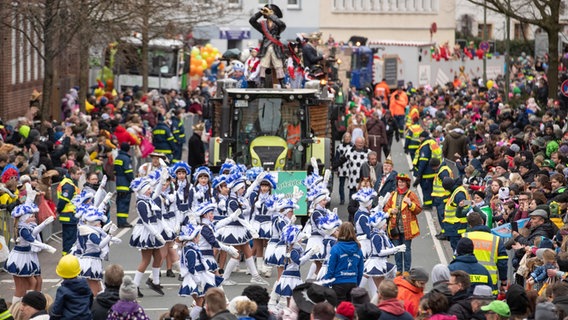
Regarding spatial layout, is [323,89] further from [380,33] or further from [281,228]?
[380,33]

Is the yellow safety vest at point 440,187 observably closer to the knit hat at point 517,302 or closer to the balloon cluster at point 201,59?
the knit hat at point 517,302

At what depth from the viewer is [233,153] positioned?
95.8 ft

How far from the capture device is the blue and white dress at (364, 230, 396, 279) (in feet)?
64.3

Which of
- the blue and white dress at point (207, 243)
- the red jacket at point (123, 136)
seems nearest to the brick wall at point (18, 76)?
the red jacket at point (123, 136)

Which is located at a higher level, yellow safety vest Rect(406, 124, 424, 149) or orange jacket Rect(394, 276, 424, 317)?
yellow safety vest Rect(406, 124, 424, 149)

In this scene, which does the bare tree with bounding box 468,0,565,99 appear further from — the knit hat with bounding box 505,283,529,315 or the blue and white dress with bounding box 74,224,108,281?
the knit hat with bounding box 505,283,529,315

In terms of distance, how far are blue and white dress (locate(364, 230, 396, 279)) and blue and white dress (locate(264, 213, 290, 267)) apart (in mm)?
1642

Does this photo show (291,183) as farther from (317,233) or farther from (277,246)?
(317,233)

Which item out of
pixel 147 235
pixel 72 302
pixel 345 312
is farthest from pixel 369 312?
pixel 147 235

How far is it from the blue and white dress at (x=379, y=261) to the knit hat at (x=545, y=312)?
5931 mm

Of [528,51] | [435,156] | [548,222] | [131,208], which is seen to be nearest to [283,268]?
[548,222]

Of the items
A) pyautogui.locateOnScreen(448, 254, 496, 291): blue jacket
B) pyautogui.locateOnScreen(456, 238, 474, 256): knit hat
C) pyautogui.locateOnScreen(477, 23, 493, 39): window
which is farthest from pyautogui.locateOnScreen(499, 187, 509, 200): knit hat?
pyautogui.locateOnScreen(477, 23, 493, 39): window

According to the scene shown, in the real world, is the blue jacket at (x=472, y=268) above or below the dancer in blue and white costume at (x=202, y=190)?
below

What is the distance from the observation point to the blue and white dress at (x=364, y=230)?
806 inches
